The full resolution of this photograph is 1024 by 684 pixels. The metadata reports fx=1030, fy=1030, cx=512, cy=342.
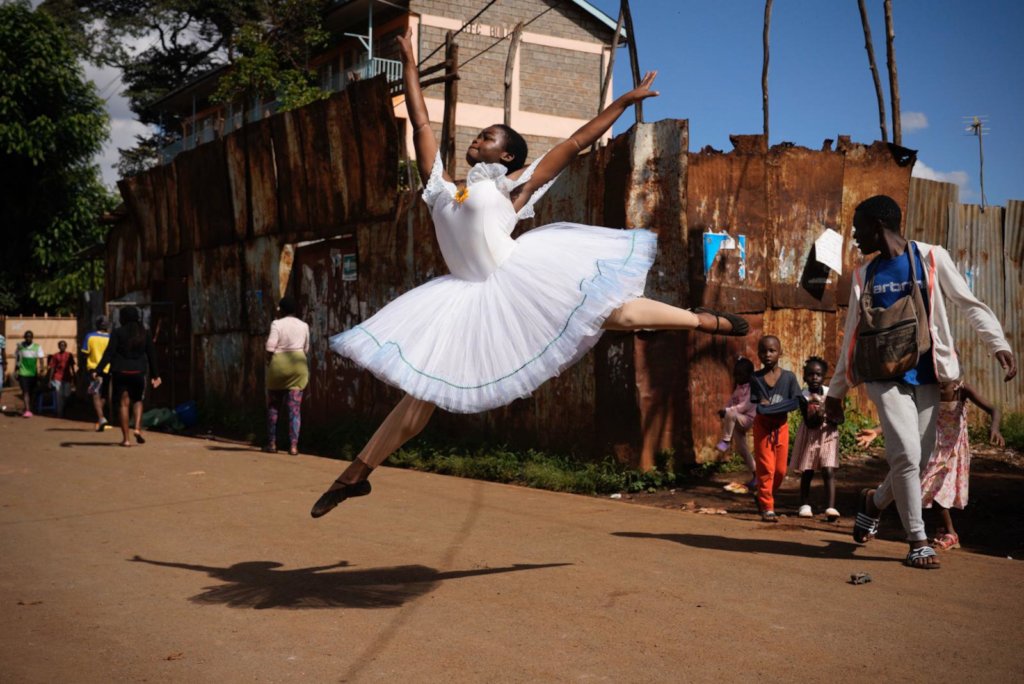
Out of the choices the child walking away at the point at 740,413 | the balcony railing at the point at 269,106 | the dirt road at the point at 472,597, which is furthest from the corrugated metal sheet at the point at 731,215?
the balcony railing at the point at 269,106

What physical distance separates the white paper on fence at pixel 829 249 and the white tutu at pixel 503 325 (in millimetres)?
5193

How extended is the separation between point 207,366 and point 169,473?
22.0ft

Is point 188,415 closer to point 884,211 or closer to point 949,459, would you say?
point 949,459

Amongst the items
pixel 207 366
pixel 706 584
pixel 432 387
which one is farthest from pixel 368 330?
pixel 207 366

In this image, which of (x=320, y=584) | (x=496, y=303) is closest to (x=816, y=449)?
(x=496, y=303)

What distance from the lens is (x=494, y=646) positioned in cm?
437

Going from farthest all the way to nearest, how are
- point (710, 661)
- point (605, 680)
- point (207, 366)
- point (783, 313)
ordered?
point (207, 366)
point (783, 313)
point (710, 661)
point (605, 680)

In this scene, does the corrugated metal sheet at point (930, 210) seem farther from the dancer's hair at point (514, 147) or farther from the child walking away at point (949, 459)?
the dancer's hair at point (514, 147)

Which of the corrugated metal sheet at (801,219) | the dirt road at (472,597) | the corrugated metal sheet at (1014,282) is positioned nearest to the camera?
the dirt road at (472,597)

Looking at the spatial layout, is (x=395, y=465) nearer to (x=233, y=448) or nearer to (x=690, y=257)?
(x=233, y=448)

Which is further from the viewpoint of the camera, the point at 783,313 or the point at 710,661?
the point at 783,313

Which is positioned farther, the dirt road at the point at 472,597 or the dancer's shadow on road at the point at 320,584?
the dancer's shadow on road at the point at 320,584

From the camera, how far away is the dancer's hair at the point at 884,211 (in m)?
6.14

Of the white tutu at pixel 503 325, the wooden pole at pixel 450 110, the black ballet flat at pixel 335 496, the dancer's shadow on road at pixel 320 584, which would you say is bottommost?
the dancer's shadow on road at pixel 320 584
